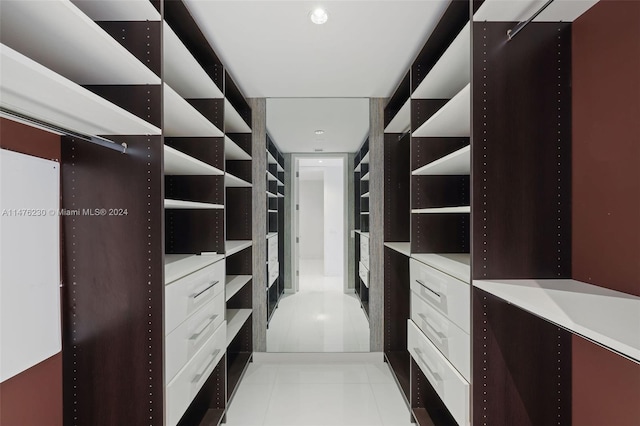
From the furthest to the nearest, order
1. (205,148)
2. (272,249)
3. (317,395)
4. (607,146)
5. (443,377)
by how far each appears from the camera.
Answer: (272,249) → (317,395) → (205,148) → (443,377) → (607,146)

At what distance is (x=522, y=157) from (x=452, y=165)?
497mm

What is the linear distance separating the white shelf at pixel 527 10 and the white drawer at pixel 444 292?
3.41ft

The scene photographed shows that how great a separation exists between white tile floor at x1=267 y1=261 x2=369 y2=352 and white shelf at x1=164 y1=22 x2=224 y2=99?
1.80 metres

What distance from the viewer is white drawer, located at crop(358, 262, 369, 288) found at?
2950mm

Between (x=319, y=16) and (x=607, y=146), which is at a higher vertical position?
(x=319, y=16)

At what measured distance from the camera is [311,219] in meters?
3.03

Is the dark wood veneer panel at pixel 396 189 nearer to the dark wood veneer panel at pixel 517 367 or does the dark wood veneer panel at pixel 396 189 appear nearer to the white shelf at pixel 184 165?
the white shelf at pixel 184 165

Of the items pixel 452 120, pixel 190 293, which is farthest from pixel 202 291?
pixel 452 120

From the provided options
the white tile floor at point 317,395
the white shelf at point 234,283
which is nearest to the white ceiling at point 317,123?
the white shelf at point 234,283

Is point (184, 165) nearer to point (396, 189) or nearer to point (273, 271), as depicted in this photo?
point (273, 271)

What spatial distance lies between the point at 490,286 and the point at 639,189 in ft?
1.76

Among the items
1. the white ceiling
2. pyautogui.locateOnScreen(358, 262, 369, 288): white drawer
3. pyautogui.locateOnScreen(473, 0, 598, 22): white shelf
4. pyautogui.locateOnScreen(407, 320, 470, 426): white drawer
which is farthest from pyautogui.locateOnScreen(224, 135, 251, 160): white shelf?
pyautogui.locateOnScreen(407, 320, 470, 426): white drawer

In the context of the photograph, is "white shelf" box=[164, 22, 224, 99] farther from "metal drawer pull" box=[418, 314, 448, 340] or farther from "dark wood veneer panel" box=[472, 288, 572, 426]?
"metal drawer pull" box=[418, 314, 448, 340]

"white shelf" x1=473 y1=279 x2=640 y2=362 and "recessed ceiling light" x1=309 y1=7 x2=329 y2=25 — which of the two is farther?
"recessed ceiling light" x1=309 y1=7 x2=329 y2=25
